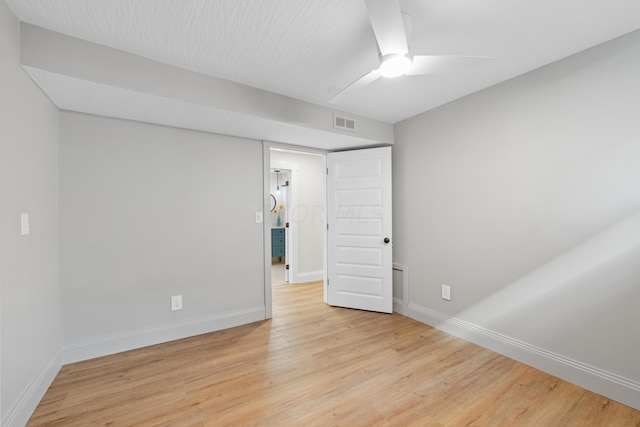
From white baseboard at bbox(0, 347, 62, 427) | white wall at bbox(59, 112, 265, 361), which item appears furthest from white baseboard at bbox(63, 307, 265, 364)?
white baseboard at bbox(0, 347, 62, 427)

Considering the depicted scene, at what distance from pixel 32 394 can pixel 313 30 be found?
2.91 metres

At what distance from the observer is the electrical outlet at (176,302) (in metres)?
2.67

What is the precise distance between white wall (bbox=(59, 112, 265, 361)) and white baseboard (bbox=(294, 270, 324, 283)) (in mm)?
1652

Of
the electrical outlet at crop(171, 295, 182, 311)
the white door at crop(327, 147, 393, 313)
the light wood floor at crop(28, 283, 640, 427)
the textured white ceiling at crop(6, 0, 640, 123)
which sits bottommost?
the light wood floor at crop(28, 283, 640, 427)

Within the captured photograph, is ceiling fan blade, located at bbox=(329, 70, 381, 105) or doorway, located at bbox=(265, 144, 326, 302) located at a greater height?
ceiling fan blade, located at bbox=(329, 70, 381, 105)

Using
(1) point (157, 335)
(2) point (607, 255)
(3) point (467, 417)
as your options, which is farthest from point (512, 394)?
(1) point (157, 335)

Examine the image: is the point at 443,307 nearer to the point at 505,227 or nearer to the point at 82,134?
the point at 505,227

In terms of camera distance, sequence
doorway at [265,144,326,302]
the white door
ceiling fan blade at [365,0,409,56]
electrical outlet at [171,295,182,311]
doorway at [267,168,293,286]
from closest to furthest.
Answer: ceiling fan blade at [365,0,409,56], electrical outlet at [171,295,182,311], the white door, doorway at [265,144,326,302], doorway at [267,168,293,286]

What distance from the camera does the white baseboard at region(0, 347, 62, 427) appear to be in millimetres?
1448

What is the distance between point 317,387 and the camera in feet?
6.35

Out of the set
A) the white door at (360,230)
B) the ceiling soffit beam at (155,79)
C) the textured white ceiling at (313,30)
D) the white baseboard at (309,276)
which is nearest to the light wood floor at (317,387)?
the white door at (360,230)

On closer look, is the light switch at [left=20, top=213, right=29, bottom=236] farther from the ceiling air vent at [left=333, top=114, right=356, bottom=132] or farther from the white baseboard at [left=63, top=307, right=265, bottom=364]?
the ceiling air vent at [left=333, top=114, right=356, bottom=132]

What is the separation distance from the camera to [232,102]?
2.28 metres

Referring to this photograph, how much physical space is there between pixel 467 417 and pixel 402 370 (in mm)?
551
